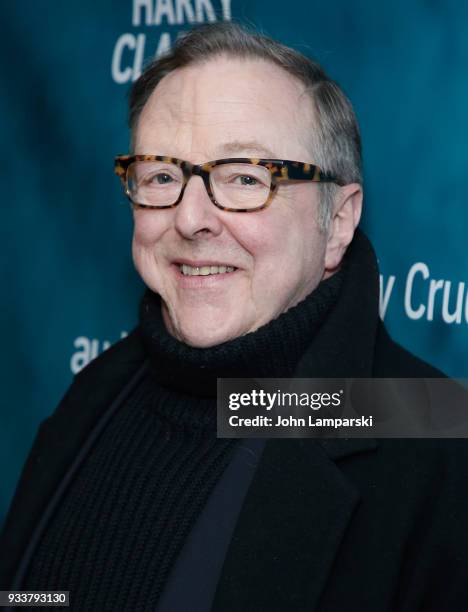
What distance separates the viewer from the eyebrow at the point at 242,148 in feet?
4.42

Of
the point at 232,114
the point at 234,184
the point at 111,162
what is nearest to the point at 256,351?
the point at 234,184

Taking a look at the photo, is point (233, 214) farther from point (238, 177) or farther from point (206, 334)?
point (206, 334)

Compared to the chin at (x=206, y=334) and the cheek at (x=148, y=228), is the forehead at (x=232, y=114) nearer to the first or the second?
the cheek at (x=148, y=228)

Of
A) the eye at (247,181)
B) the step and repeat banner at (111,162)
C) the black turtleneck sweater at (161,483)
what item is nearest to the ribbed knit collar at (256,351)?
the black turtleneck sweater at (161,483)

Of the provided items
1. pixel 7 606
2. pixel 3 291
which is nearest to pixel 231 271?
pixel 7 606

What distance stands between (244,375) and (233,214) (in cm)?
28

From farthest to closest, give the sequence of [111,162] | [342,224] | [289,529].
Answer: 1. [111,162]
2. [342,224]
3. [289,529]

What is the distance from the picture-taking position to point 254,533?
1.21m

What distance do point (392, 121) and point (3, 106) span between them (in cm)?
119

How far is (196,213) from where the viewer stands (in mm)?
1347

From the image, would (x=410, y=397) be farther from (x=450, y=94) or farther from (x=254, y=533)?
(x=450, y=94)

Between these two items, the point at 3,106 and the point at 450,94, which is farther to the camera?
the point at 3,106

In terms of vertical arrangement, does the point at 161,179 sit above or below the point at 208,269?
above

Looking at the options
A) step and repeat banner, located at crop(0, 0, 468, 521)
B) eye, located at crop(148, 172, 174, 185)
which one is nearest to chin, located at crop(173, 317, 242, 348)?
eye, located at crop(148, 172, 174, 185)
